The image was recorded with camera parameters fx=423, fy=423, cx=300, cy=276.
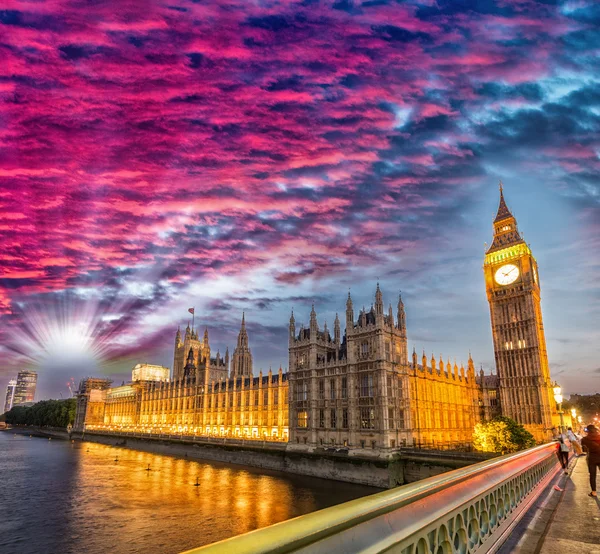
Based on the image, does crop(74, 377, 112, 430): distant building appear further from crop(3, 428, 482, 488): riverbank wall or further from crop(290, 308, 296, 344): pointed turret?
crop(290, 308, 296, 344): pointed turret

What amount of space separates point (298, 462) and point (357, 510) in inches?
3001

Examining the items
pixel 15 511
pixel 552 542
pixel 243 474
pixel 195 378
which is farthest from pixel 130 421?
pixel 552 542

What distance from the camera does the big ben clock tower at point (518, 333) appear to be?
9394cm

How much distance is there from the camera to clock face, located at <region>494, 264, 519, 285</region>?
343 feet

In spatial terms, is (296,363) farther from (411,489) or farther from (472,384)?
(411,489)

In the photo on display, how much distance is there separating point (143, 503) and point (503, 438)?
4922 centimetres

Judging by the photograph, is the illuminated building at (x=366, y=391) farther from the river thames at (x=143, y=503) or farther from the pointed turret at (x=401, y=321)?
the river thames at (x=143, y=503)

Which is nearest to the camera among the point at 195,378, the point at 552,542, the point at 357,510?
the point at 357,510

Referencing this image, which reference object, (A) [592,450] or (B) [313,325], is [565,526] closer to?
(A) [592,450]

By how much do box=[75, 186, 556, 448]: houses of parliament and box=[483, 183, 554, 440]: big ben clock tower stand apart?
9.2 inches

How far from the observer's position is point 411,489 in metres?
4.86

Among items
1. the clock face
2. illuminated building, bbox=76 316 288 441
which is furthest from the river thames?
the clock face

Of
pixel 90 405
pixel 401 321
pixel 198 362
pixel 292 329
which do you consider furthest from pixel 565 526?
pixel 90 405

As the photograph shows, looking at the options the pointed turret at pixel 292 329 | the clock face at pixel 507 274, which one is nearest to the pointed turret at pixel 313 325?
the pointed turret at pixel 292 329
